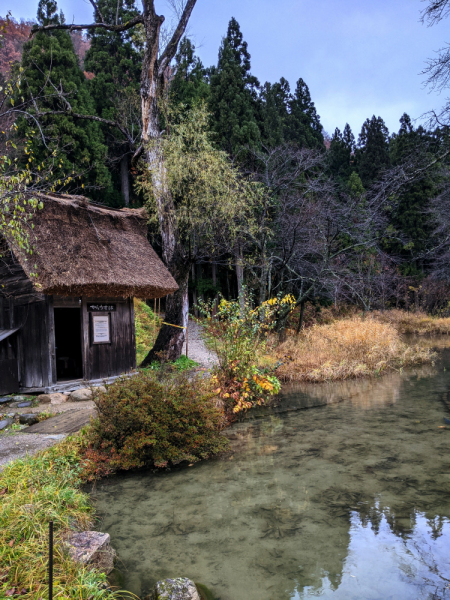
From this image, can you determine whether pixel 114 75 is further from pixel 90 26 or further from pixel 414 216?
pixel 414 216

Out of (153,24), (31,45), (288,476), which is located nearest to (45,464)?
(288,476)

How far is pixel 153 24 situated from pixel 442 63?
29.2 feet

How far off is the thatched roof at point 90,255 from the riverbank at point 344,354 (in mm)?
4143

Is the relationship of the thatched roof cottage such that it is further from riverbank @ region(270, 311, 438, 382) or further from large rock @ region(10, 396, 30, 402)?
riverbank @ region(270, 311, 438, 382)

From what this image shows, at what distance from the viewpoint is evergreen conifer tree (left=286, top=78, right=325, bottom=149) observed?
89.9ft

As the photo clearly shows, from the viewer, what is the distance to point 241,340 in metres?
8.91

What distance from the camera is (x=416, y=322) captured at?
2198 cm

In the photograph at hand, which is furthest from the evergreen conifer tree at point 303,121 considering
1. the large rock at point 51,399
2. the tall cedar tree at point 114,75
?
the large rock at point 51,399

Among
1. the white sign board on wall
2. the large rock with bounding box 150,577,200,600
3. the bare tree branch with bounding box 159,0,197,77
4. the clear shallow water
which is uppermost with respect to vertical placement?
the bare tree branch with bounding box 159,0,197,77

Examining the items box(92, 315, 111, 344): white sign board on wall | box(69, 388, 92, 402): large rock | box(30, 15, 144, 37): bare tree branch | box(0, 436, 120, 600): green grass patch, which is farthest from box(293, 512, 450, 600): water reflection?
box(30, 15, 144, 37): bare tree branch

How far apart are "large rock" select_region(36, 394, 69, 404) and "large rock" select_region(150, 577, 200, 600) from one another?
21.2ft

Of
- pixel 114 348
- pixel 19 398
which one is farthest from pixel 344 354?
pixel 19 398

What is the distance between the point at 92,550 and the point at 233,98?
64.5 feet

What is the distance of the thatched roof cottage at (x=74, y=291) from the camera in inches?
368
